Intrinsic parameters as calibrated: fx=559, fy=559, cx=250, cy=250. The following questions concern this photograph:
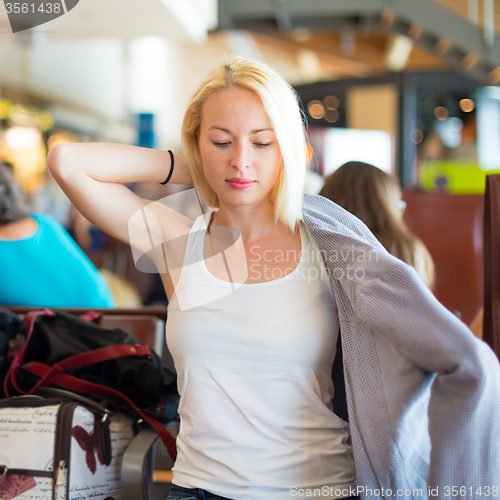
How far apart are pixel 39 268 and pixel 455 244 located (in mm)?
1762

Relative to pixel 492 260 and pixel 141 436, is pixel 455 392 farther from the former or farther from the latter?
pixel 141 436

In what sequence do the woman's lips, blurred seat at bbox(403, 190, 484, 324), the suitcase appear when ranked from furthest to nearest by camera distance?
blurred seat at bbox(403, 190, 484, 324), the suitcase, the woman's lips

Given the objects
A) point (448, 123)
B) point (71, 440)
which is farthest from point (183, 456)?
point (448, 123)

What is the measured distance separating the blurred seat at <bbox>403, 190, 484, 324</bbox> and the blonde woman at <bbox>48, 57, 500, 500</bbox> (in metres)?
1.42

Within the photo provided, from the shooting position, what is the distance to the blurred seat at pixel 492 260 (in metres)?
1.46

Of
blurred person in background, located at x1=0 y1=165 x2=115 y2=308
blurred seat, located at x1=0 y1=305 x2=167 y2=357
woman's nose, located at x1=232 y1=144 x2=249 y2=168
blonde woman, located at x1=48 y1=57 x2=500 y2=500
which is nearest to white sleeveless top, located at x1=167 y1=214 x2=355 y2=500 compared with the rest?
blonde woman, located at x1=48 y1=57 x2=500 y2=500

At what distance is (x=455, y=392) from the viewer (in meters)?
0.96

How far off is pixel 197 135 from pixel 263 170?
0.73ft

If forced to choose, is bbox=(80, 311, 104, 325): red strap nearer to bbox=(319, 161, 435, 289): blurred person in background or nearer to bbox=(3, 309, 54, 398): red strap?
bbox=(3, 309, 54, 398): red strap

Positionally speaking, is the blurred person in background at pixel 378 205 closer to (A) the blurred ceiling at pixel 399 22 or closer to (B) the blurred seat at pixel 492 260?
(B) the blurred seat at pixel 492 260

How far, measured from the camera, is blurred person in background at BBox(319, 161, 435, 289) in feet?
6.08

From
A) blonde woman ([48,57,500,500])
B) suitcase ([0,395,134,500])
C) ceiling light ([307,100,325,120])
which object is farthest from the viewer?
ceiling light ([307,100,325,120])

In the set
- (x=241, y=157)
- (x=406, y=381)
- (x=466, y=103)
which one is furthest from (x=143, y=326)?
(x=466, y=103)

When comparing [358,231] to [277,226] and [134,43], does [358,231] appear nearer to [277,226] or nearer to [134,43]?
[277,226]
